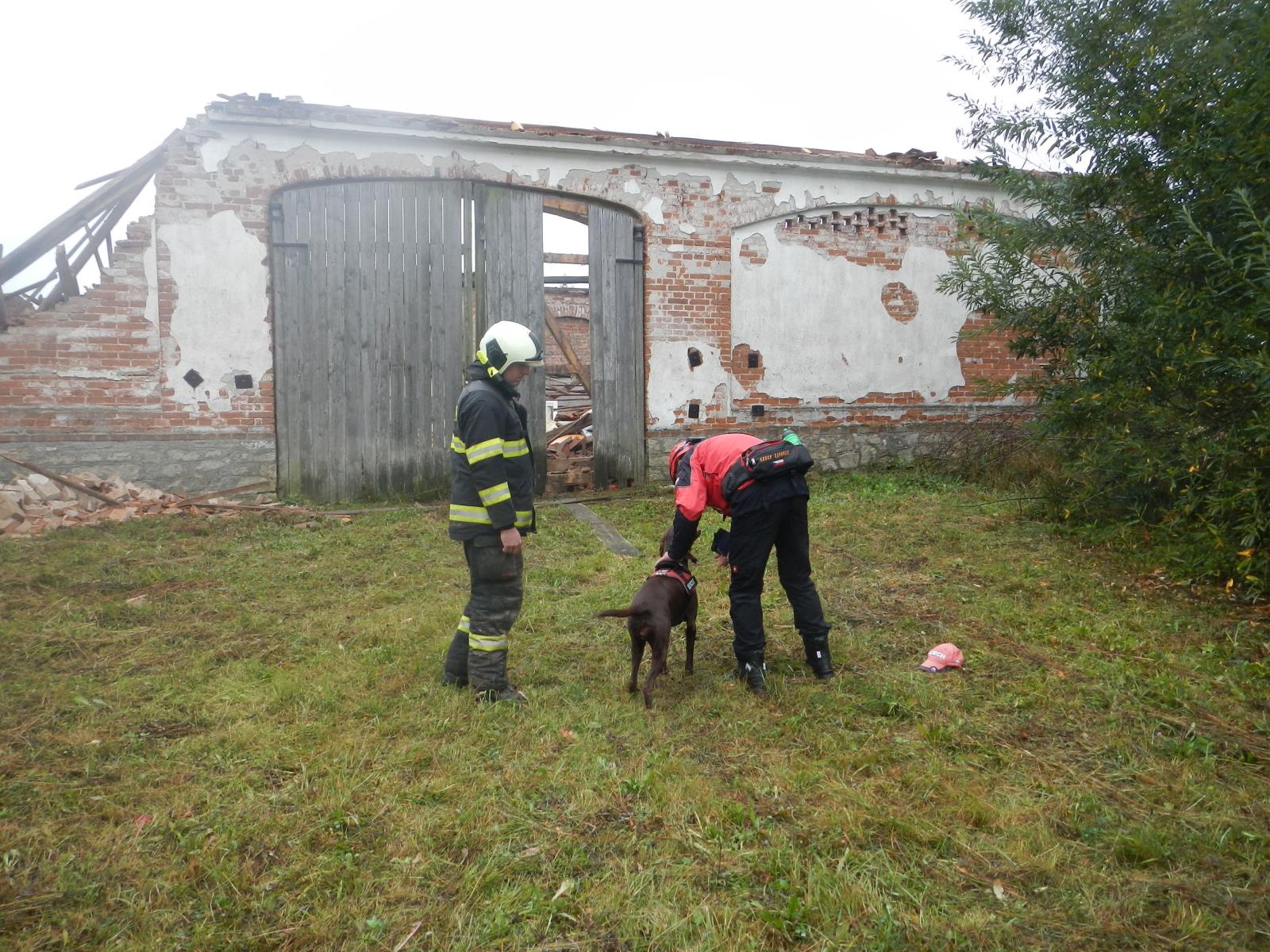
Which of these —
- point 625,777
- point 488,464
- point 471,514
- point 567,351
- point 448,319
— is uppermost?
point 448,319

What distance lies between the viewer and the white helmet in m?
4.17

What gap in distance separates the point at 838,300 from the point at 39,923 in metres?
10.8

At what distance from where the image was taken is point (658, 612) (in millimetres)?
4230

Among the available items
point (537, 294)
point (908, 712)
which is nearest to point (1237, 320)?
point (908, 712)

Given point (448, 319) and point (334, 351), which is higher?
point (448, 319)

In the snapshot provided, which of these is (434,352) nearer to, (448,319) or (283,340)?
(448,319)

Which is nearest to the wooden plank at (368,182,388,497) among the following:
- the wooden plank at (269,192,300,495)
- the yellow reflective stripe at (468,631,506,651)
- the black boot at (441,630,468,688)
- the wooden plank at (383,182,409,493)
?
the wooden plank at (383,182,409,493)

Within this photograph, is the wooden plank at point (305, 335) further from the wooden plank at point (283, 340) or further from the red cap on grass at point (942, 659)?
the red cap on grass at point (942, 659)

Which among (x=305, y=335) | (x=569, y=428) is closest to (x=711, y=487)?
(x=305, y=335)

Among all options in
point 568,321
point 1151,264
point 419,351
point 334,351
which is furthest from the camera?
point 568,321

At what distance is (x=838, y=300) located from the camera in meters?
11.6

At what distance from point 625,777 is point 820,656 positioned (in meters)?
1.58

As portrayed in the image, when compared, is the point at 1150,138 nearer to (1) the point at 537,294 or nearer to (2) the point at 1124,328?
(2) the point at 1124,328

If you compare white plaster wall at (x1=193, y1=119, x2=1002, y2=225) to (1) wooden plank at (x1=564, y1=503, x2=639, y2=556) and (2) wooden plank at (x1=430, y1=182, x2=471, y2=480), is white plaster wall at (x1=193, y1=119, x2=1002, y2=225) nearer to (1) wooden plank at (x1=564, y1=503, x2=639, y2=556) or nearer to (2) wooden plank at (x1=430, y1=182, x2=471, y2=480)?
(2) wooden plank at (x1=430, y1=182, x2=471, y2=480)
